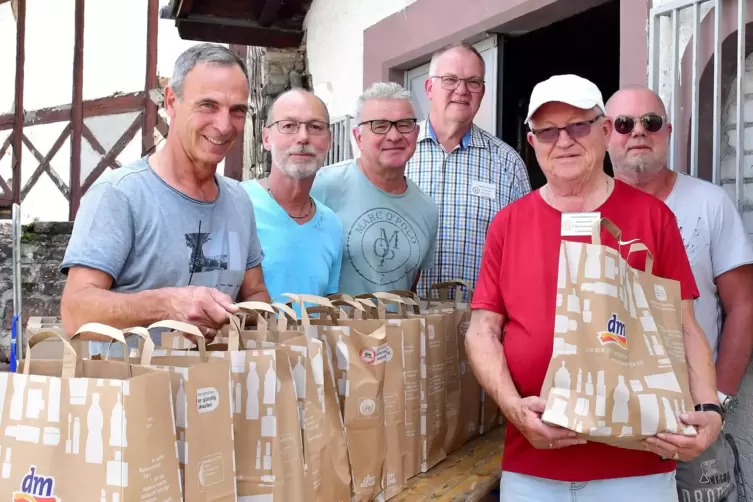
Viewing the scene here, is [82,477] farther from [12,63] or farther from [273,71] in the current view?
[12,63]

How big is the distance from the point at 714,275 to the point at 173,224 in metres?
1.85

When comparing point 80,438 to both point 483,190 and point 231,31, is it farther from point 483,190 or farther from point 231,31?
point 231,31

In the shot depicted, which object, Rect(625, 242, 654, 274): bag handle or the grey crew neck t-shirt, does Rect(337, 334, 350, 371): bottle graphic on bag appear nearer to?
Rect(625, 242, 654, 274): bag handle

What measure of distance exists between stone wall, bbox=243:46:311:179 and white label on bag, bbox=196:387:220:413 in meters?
5.38

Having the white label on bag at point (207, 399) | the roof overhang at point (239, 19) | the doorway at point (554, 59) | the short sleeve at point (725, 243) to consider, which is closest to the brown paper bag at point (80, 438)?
the white label on bag at point (207, 399)

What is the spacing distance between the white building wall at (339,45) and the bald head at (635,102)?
2833 mm

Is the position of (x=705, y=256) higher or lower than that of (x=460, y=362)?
higher

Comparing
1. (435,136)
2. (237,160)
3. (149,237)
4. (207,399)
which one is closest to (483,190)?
(435,136)

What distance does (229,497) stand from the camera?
1.43 meters

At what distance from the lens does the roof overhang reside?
618cm

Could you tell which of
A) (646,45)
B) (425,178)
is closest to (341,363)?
(425,178)

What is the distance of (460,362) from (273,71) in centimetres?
493

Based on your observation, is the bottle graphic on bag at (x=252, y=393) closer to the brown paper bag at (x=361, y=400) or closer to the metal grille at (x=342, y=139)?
the brown paper bag at (x=361, y=400)

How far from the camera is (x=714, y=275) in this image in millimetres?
2498
